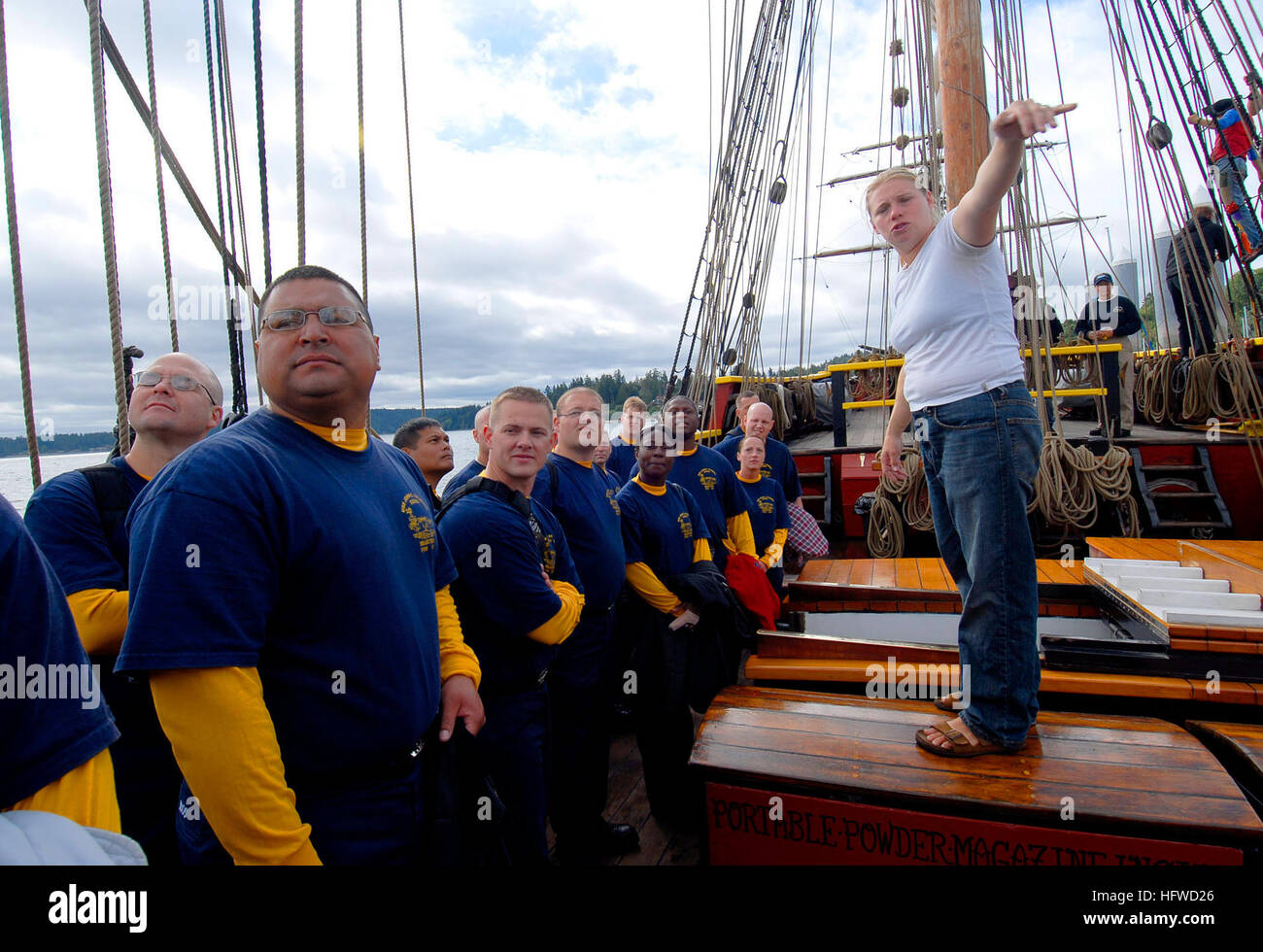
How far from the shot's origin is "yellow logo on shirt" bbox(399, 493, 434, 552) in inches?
57.4

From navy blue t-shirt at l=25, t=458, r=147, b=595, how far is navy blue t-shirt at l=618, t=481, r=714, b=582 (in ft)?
5.93

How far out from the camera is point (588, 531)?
2.61 metres

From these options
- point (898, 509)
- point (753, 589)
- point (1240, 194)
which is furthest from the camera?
point (1240, 194)

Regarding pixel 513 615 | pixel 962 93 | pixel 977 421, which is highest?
pixel 962 93

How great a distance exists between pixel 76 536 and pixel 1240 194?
953 cm

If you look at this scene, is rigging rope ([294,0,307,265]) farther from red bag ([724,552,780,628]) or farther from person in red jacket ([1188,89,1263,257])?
person in red jacket ([1188,89,1263,257])

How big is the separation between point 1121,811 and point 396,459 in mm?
2011

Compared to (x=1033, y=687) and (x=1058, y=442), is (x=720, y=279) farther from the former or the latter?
(x=1033, y=687)

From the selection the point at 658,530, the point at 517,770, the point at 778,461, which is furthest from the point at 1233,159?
the point at 517,770

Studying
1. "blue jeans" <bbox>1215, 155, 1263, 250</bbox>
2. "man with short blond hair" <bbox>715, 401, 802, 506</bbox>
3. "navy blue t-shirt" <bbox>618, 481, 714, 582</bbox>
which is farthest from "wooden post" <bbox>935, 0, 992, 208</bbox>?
"blue jeans" <bbox>1215, 155, 1263, 250</bbox>

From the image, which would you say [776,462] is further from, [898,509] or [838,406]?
[838,406]

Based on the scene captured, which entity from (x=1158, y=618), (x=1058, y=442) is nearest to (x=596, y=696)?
(x=1158, y=618)

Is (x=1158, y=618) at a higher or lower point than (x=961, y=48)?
lower
